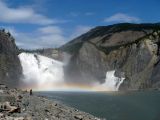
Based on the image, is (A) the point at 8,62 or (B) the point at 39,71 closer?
(A) the point at 8,62

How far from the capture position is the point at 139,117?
228 ft

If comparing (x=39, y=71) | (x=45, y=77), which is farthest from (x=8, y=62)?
(x=45, y=77)

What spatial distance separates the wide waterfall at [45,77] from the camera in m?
184

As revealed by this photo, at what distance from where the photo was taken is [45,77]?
196 m

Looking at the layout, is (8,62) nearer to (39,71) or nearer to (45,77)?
(39,71)

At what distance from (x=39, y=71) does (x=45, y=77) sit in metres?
5.10

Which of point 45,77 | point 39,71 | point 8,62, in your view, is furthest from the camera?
point 45,77

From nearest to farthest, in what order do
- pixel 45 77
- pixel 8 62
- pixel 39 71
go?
pixel 8 62, pixel 39 71, pixel 45 77

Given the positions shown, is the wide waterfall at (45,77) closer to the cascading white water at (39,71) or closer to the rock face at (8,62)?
the cascading white water at (39,71)

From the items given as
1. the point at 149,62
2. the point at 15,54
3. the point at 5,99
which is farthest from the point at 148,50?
the point at 5,99

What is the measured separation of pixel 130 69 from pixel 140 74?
682 centimetres

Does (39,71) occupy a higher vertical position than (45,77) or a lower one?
higher

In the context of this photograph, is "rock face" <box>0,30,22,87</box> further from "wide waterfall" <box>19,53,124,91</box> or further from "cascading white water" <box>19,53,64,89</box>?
"wide waterfall" <box>19,53,124,91</box>

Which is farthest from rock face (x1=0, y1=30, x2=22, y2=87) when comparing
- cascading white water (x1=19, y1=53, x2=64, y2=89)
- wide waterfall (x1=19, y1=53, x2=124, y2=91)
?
wide waterfall (x1=19, y1=53, x2=124, y2=91)
